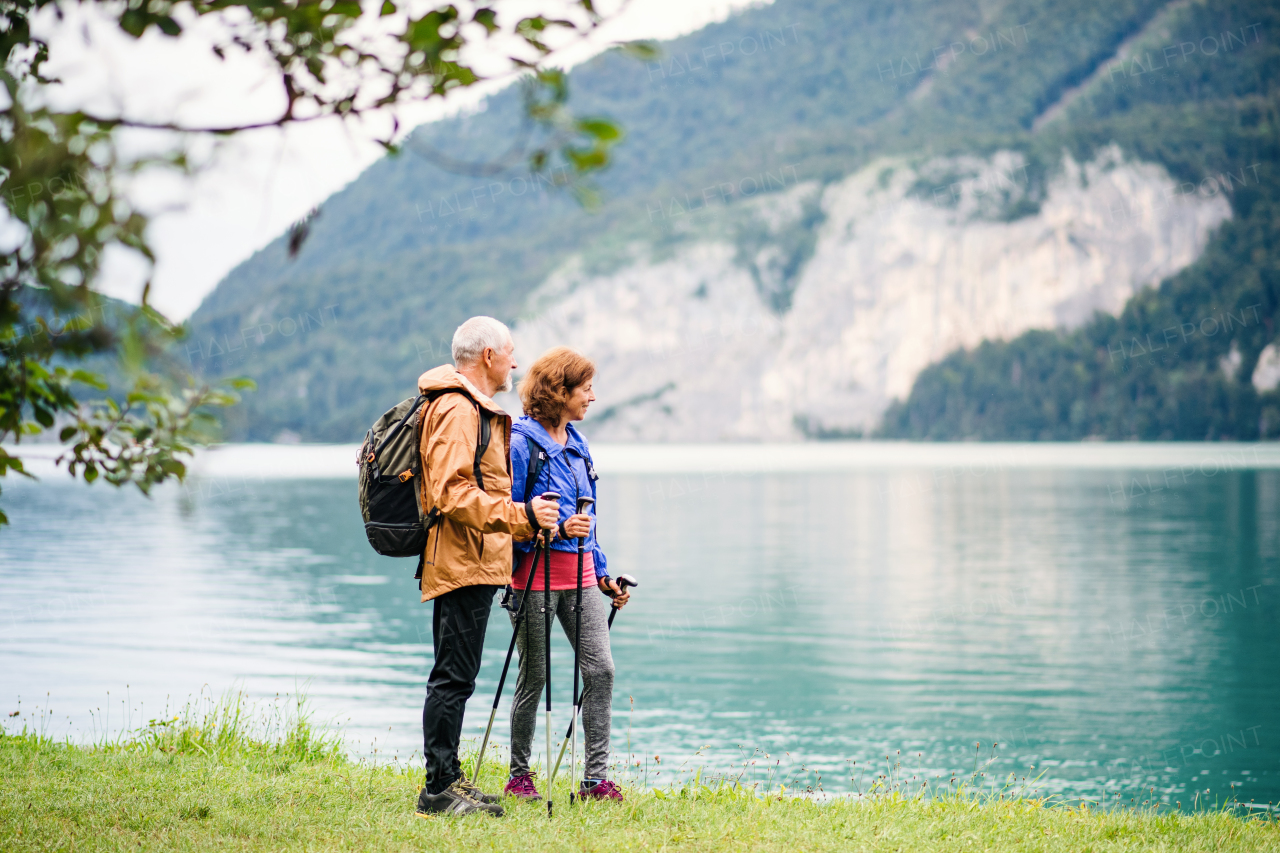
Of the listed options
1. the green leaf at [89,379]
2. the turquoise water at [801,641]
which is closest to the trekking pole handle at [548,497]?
the turquoise water at [801,641]

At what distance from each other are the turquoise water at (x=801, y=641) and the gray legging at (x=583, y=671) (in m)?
1.62

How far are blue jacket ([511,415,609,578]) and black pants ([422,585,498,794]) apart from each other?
543 mm

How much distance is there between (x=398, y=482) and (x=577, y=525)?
32.5 inches

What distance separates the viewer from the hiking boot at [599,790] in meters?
5.52

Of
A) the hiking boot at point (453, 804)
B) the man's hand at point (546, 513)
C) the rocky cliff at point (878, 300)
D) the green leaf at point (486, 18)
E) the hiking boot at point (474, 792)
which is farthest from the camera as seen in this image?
the rocky cliff at point (878, 300)

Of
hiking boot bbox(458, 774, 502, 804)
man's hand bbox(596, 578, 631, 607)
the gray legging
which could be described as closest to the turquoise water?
the gray legging

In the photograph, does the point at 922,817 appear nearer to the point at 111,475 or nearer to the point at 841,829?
the point at 841,829

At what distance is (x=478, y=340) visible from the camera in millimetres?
5148

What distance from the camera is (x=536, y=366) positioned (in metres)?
5.55

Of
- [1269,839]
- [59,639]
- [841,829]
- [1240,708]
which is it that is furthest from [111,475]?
[59,639]

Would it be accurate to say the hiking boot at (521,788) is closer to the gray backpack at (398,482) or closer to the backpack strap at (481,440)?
the gray backpack at (398,482)

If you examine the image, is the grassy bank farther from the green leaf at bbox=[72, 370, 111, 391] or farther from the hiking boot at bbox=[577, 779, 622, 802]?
the green leaf at bbox=[72, 370, 111, 391]

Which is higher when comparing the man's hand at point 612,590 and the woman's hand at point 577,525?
the woman's hand at point 577,525

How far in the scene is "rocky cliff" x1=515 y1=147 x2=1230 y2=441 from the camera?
150750 mm
